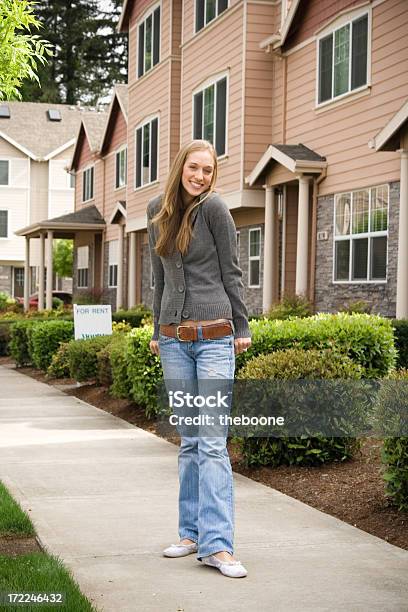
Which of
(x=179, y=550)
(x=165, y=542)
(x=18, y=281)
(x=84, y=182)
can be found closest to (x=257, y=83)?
(x=165, y=542)

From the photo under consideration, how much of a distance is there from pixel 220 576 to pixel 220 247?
1.71 m

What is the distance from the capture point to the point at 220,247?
5242 mm

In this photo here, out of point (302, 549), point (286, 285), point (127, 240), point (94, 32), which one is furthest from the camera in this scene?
point (94, 32)

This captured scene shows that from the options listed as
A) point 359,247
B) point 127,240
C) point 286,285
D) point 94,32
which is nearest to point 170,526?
point 359,247

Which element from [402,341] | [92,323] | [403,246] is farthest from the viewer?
[92,323]

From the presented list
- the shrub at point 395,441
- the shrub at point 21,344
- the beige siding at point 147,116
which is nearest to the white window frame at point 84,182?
the beige siding at point 147,116

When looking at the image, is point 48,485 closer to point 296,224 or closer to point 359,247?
point 359,247

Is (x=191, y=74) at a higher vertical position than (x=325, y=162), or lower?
higher

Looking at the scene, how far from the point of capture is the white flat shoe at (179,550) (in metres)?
5.38

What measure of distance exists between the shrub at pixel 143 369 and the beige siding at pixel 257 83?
29.5ft

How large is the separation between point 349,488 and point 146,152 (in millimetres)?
19587

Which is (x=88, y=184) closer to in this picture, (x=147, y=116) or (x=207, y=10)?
(x=147, y=116)

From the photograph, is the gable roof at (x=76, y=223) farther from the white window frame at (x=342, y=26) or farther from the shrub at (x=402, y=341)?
the shrub at (x=402, y=341)

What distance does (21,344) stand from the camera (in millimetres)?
19938
